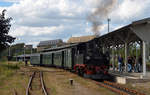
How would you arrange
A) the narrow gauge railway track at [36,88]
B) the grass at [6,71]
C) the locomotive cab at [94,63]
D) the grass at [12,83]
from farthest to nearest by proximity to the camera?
the grass at [6,71], the locomotive cab at [94,63], the grass at [12,83], the narrow gauge railway track at [36,88]

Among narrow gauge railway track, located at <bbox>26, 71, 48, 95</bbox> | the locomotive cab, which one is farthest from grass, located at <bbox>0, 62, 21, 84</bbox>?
the locomotive cab

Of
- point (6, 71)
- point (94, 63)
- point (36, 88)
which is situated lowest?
point (36, 88)

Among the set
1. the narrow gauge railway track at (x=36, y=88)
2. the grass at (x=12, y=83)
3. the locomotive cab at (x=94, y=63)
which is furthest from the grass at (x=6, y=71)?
the locomotive cab at (x=94, y=63)

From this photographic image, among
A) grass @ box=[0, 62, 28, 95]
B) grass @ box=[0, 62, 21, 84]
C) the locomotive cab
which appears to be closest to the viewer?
grass @ box=[0, 62, 28, 95]

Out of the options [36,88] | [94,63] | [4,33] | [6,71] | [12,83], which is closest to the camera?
[36,88]

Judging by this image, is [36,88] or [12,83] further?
[12,83]

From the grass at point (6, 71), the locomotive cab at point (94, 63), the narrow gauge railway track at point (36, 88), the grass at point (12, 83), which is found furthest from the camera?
the grass at point (6, 71)

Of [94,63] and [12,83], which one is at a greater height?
[94,63]

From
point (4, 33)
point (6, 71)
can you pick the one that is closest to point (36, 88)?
point (6, 71)

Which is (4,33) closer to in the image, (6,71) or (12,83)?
(6,71)

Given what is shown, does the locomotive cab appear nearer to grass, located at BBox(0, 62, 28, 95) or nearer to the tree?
grass, located at BBox(0, 62, 28, 95)

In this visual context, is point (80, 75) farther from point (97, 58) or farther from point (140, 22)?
point (140, 22)

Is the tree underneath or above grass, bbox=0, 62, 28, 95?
above

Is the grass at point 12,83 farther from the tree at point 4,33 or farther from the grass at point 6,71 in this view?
the tree at point 4,33
